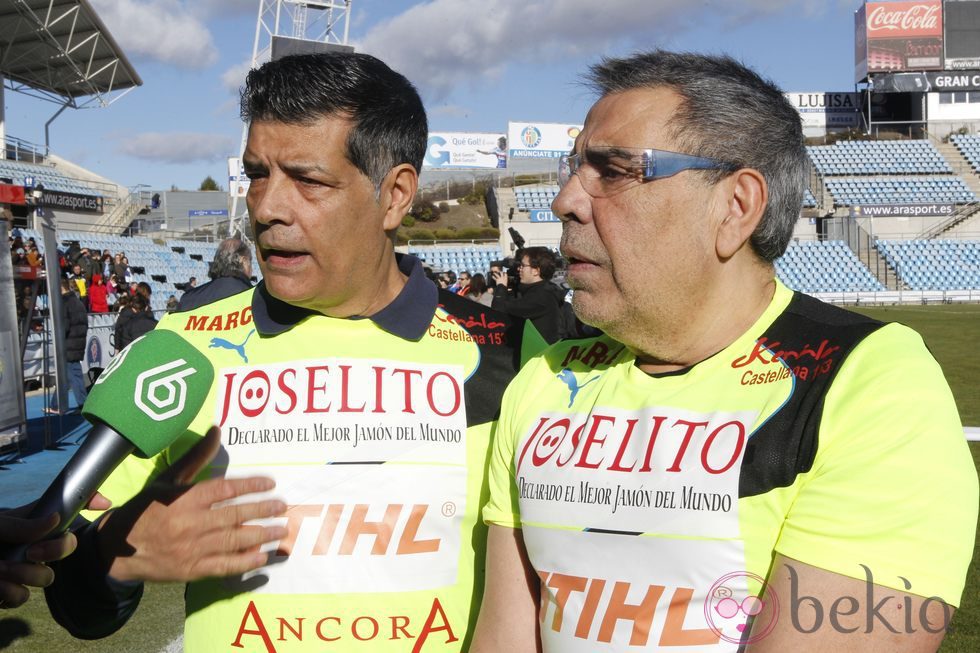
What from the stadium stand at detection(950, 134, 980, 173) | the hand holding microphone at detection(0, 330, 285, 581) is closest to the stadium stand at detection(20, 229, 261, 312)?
the hand holding microphone at detection(0, 330, 285, 581)

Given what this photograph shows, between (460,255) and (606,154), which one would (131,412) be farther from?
(460,255)

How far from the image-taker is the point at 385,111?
2.00 metres

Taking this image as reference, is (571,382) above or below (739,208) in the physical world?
below

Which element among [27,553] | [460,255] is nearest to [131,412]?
[27,553]

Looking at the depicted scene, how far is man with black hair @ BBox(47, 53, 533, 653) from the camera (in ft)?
5.84

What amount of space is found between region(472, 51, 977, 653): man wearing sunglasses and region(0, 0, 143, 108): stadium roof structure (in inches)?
1077

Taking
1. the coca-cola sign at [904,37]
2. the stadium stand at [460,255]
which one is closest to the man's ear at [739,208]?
the stadium stand at [460,255]

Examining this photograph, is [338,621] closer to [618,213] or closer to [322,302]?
[322,302]

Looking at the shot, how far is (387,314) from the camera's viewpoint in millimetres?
2010

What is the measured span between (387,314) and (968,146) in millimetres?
47044

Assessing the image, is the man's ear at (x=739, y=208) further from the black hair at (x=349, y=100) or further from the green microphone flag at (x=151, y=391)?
the green microphone flag at (x=151, y=391)

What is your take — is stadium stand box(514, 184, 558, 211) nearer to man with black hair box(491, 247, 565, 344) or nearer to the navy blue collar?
man with black hair box(491, 247, 565, 344)

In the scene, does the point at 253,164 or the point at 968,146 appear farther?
the point at 968,146

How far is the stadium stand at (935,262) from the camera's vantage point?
34.4 meters
